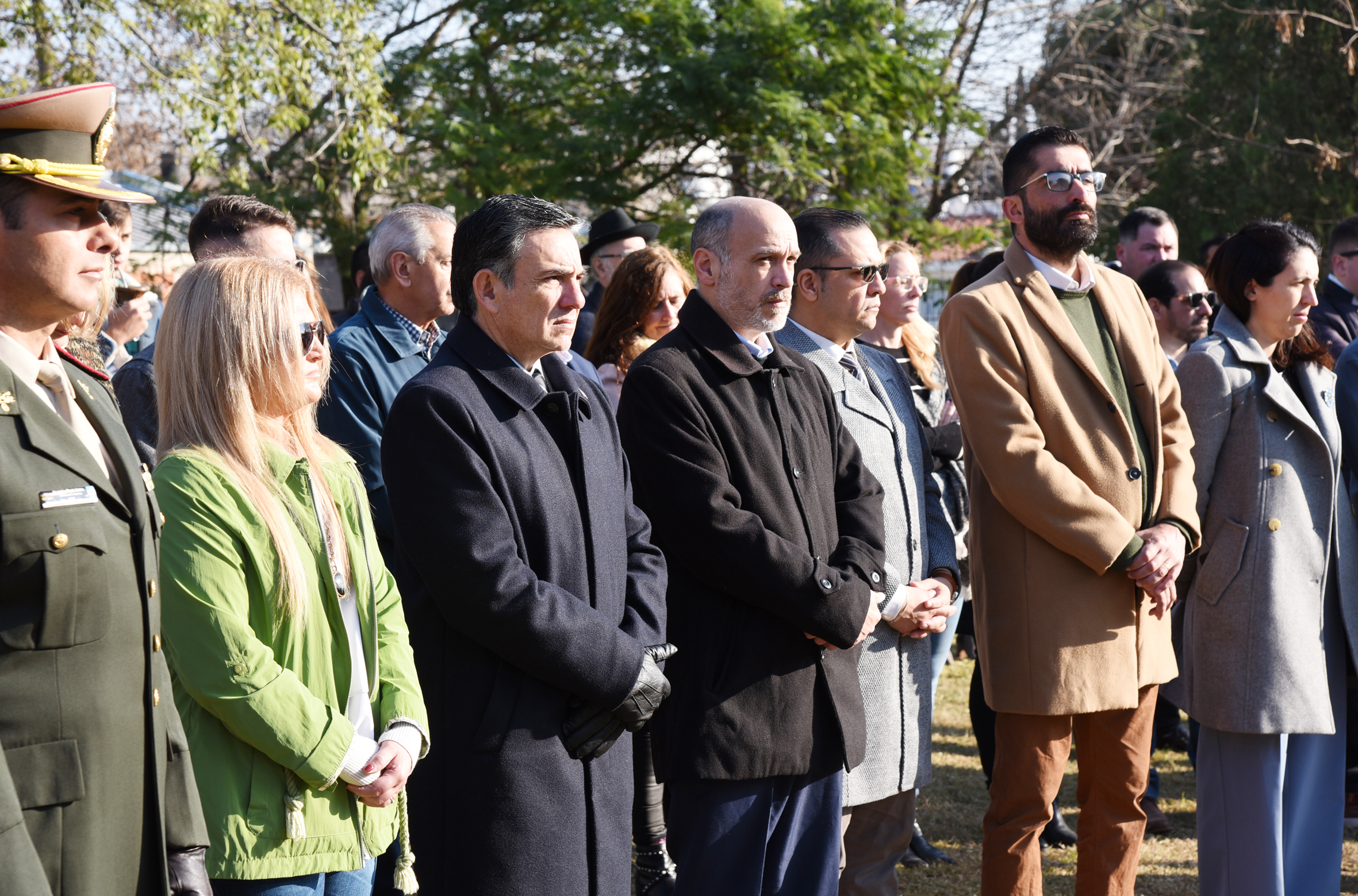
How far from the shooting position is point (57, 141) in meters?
1.91

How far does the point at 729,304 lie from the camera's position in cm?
342

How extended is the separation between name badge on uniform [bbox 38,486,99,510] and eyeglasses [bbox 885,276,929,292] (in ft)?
12.3

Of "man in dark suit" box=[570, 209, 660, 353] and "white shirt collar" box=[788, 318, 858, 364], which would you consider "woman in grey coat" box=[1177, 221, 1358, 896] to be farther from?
"man in dark suit" box=[570, 209, 660, 353]

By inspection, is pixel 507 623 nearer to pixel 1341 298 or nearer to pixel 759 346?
pixel 759 346

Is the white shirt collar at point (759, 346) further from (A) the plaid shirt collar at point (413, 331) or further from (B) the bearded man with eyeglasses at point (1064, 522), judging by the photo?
(A) the plaid shirt collar at point (413, 331)

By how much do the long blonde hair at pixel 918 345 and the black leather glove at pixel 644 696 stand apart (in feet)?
9.16

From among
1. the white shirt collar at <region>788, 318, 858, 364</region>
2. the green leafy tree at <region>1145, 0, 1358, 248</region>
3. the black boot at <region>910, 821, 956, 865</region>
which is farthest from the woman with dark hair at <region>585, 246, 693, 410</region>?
the green leafy tree at <region>1145, 0, 1358, 248</region>

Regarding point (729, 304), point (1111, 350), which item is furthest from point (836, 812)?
point (1111, 350)

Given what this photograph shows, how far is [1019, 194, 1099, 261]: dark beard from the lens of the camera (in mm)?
3789

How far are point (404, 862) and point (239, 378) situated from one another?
105 cm

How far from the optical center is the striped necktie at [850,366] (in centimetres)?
389

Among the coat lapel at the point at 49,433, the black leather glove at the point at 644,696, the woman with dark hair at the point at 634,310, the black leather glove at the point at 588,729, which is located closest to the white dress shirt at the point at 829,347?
the woman with dark hair at the point at 634,310

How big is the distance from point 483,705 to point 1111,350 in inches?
89.8

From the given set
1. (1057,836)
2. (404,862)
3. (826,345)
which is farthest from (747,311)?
(1057,836)
